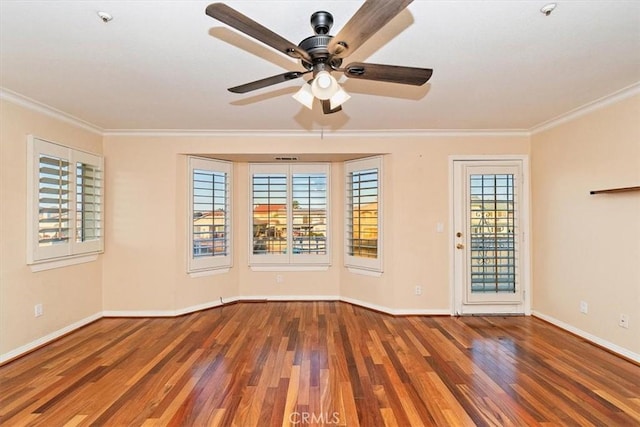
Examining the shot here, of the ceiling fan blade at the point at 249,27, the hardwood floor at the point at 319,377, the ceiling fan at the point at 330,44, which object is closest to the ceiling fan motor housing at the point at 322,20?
the ceiling fan at the point at 330,44

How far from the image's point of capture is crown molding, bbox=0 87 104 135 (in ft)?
9.52

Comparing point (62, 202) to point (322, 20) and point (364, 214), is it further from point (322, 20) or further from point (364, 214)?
point (364, 214)

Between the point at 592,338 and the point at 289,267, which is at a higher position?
the point at 289,267

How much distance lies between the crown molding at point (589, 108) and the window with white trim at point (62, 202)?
5527mm

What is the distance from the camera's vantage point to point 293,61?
2.35 m

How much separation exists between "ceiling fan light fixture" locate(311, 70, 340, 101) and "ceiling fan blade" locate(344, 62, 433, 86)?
14cm

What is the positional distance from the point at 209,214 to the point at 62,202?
1616 mm

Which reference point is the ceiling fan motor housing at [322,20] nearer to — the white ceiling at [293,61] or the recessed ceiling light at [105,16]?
the white ceiling at [293,61]

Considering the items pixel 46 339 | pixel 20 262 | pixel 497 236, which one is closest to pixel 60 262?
pixel 20 262

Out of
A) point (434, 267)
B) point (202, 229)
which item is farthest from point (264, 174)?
point (434, 267)

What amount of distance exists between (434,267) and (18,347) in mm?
4566

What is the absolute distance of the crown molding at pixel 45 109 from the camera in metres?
2.90

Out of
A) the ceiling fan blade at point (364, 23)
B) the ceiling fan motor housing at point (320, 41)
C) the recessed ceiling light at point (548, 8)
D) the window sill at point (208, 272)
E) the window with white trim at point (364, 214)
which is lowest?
the window sill at point (208, 272)

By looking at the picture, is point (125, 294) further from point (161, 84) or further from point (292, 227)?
point (161, 84)
